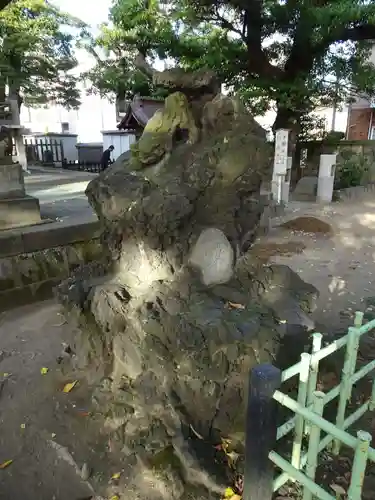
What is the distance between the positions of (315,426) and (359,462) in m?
0.29

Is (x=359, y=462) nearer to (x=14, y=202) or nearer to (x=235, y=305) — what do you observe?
(x=235, y=305)

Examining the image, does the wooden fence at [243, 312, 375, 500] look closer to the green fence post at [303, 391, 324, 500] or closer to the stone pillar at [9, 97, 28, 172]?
the green fence post at [303, 391, 324, 500]

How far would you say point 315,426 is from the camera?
6.02 feet

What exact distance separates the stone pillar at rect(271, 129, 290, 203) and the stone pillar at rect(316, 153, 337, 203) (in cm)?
160

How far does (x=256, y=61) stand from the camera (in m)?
11.9

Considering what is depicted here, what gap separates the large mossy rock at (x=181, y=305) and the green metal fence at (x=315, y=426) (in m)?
0.43

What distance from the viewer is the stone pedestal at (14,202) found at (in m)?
5.31

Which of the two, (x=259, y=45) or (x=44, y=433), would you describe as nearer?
(x=44, y=433)

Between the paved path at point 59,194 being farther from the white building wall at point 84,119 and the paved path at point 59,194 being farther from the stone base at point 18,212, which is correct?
the white building wall at point 84,119

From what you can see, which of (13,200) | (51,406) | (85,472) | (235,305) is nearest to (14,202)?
(13,200)

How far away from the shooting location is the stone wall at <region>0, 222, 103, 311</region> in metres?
4.91

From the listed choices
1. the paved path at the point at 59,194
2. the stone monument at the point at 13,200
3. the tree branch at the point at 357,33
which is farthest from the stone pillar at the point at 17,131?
the tree branch at the point at 357,33

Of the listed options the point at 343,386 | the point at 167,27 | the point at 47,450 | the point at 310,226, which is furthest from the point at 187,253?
the point at 167,27

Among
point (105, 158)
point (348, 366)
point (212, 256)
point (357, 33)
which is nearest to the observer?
point (348, 366)
